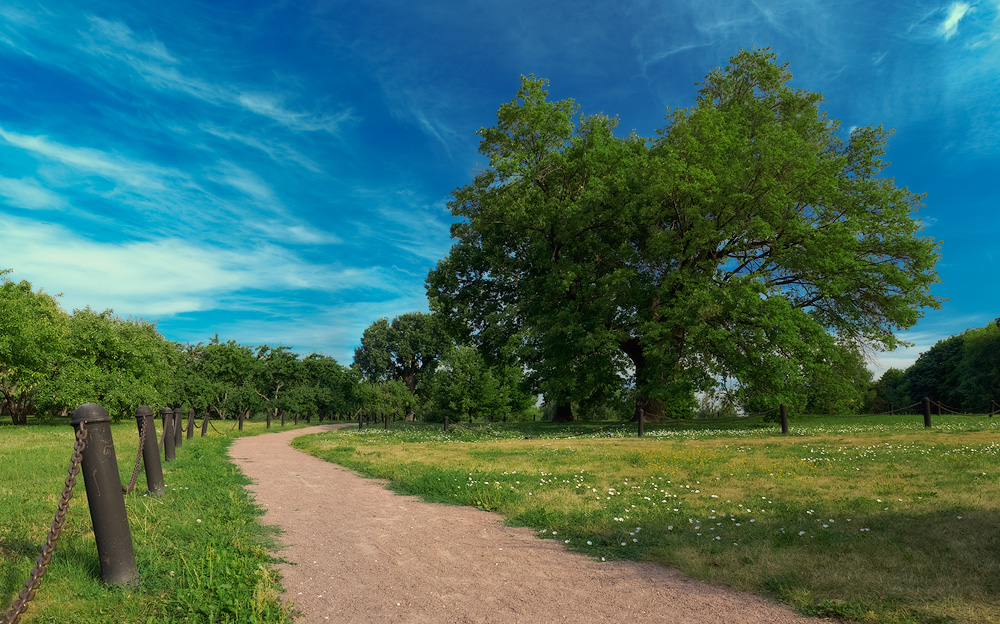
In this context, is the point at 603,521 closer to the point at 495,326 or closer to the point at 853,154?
the point at 495,326

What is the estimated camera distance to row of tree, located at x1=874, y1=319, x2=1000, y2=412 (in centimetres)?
4788

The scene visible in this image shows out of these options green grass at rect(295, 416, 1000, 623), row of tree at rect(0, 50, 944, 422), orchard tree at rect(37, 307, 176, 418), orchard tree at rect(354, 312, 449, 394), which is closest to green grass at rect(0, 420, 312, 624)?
green grass at rect(295, 416, 1000, 623)

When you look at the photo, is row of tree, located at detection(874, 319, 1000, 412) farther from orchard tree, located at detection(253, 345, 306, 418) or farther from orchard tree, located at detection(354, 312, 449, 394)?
orchard tree, located at detection(253, 345, 306, 418)

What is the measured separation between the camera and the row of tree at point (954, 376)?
47875mm

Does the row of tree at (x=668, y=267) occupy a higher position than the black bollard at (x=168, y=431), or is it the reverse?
the row of tree at (x=668, y=267)

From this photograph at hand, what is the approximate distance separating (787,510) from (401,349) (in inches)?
2661

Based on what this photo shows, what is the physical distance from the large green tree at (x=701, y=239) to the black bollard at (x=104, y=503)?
68.8 feet

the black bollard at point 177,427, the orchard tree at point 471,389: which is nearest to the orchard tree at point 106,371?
the black bollard at point 177,427

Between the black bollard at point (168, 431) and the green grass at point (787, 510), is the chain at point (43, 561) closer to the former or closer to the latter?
the green grass at point (787, 510)

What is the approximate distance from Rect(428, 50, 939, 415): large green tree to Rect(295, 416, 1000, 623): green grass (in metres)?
8.99

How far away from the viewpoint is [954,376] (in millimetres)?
54906

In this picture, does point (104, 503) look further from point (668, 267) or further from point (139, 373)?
point (139, 373)

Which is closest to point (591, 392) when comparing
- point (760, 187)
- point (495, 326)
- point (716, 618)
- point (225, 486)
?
point (495, 326)

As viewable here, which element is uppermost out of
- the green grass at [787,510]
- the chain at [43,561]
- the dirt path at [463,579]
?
the chain at [43,561]
